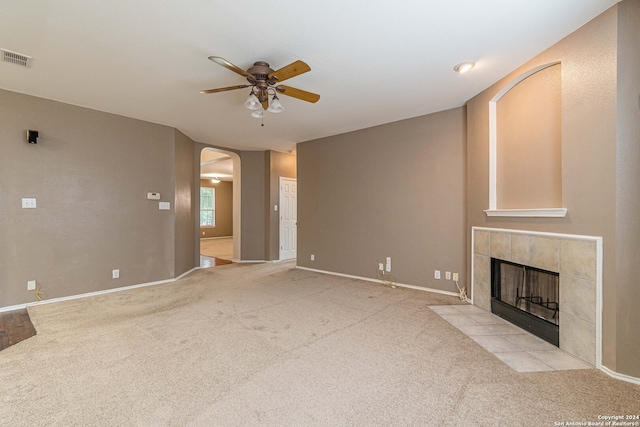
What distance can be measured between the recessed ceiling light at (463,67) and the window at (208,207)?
35.0 feet

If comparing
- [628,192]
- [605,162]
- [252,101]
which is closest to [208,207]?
[252,101]

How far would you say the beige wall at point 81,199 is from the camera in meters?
3.35

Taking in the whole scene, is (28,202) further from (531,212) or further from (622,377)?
(622,377)

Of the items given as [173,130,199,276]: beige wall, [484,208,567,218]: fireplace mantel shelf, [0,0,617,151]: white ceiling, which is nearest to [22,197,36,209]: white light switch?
[0,0,617,151]: white ceiling

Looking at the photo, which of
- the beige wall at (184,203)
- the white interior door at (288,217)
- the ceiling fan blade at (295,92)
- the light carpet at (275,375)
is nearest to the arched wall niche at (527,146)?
the light carpet at (275,375)

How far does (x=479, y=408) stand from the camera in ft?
5.29

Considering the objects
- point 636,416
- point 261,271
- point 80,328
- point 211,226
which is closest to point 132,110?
point 80,328

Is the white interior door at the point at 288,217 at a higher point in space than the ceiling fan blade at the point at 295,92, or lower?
lower

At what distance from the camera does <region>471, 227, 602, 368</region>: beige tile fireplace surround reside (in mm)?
2031

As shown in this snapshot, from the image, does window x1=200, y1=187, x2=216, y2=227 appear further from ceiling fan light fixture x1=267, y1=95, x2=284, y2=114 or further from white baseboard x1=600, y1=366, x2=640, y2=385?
white baseboard x1=600, y1=366, x2=640, y2=385

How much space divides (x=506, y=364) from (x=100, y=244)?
5071 mm

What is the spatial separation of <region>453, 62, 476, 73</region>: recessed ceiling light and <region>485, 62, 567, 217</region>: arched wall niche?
53 centimetres

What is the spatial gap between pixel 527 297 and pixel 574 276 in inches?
29.2

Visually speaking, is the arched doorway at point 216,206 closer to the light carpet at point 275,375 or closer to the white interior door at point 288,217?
the white interior door at point 288,217
